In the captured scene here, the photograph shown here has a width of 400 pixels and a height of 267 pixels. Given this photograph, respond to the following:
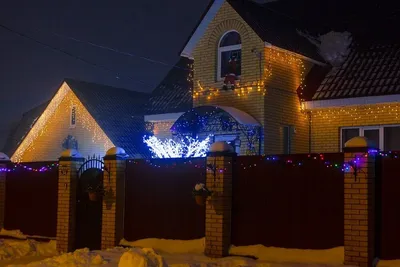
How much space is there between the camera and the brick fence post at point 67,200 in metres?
13.9

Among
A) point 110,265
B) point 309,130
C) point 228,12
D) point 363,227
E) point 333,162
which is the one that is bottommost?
point 110,265

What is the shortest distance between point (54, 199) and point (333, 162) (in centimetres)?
748

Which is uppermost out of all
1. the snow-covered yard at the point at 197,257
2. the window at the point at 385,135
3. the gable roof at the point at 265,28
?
the gable roof at the point at 265,28

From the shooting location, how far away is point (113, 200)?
13.1m

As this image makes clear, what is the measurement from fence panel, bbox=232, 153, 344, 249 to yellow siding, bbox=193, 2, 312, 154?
4359mm

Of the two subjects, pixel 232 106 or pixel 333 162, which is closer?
pixel 333 162

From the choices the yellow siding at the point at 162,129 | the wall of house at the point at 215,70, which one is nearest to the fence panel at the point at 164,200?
the wall of house at the point at 215,70

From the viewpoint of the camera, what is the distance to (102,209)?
44.0 feet

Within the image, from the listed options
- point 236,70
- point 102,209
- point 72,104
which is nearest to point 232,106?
point 236,70

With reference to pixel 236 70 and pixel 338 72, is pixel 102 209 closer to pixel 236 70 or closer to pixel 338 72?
pixel 236 70

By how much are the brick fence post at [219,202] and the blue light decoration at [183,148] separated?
4.14 metres

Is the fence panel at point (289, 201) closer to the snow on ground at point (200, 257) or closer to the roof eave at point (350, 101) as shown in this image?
the snow on ground at point (200, 257)

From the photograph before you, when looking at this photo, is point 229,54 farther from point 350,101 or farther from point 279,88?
point 350,101

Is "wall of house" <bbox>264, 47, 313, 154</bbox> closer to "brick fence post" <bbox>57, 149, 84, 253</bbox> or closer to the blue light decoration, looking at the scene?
the blue light decoration
